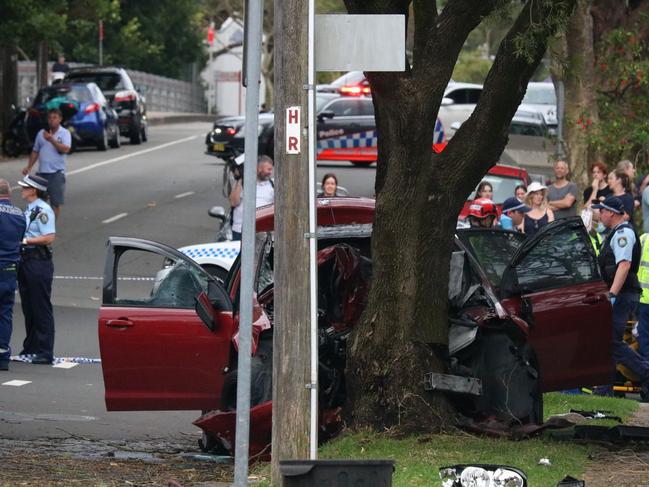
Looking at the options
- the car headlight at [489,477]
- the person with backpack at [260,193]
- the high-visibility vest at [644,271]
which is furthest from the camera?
the person with backpack at [260,193]

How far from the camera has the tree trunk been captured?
→ 779 inches

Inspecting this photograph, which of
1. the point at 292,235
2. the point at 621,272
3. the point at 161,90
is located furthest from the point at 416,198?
the point at 161,90

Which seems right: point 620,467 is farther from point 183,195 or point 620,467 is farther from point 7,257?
point 183,195

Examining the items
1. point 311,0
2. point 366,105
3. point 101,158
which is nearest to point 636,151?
point 366,105

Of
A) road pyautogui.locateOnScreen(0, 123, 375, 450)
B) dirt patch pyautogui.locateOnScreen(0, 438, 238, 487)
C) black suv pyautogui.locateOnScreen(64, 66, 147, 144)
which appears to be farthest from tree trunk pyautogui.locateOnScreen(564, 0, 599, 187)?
black suv pyautogui.locateOnScreen(64, 66, 147, 144)

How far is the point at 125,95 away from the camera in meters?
36.5

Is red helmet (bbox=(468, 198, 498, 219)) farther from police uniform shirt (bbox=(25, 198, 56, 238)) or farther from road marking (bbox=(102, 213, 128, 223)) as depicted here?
road marking (bbox=(102, 213, 128, 223))

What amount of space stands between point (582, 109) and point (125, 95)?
18.6 m

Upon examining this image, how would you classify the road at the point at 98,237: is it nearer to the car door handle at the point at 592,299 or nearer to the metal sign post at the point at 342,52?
the car door handle at the point at 592,299

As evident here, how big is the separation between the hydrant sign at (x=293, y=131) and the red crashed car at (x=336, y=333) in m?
1.90

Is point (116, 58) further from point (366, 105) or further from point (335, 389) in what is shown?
point (335, 389)

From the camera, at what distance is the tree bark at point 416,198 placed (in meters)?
9.38

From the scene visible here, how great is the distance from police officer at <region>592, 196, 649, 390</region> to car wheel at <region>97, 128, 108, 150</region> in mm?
23398

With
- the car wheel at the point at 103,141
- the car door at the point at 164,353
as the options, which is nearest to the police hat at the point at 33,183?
the car door at the point at 164,353
